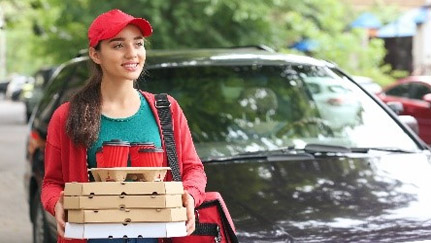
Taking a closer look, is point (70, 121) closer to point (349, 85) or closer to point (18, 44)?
point (349, 85)

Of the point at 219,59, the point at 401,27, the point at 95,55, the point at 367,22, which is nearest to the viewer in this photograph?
the point at 95,55

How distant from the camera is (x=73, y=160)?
10.8 ft

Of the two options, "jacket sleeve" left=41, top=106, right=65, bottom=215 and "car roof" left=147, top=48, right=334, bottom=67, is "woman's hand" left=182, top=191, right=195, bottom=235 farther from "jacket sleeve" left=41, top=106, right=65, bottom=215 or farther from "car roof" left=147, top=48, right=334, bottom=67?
"car roof" left=147, top=48, right=334, bottom=67

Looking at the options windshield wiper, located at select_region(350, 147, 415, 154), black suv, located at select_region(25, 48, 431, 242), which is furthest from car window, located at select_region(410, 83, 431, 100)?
windshield wiper, located at select_region(350, 147, 415, 154)

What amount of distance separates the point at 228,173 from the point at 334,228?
88cm

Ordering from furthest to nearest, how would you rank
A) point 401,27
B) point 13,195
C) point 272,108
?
point 401,27, point 13,195, point 272,108

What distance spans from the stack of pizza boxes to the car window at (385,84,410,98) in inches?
515

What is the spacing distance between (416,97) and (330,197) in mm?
10944

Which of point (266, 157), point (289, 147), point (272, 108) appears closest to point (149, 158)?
point (266, 157)

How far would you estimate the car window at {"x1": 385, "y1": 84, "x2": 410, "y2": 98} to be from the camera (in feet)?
52.3

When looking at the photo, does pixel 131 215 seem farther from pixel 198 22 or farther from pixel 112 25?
pixel 198 22

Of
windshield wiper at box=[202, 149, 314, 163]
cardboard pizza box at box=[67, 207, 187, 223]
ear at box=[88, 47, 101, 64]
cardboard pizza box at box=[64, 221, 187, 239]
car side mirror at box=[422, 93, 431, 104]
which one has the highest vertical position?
car side mirror at box=[422, 93, 431, 104]

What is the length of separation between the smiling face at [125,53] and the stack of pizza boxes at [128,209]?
40 centimetres

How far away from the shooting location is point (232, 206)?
4.42 m
